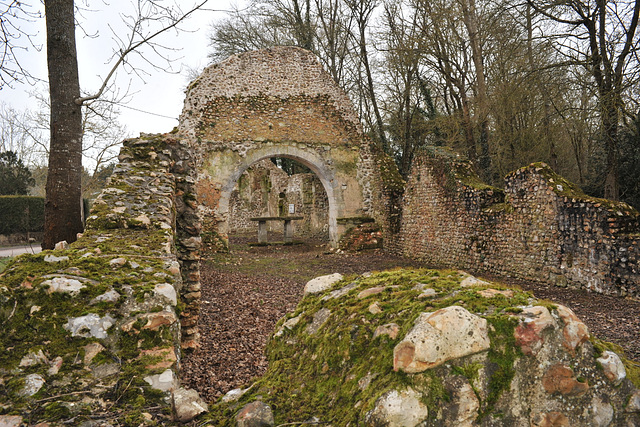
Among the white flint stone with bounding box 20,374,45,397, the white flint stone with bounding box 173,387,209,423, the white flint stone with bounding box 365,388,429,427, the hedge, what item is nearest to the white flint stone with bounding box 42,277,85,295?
the white flint stone with bounding box 20,374,45,397

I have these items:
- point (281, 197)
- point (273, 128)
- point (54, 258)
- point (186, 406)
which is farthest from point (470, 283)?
point (281, 197)

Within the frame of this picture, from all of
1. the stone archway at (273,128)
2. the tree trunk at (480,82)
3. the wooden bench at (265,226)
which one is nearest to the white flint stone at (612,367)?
the stone archway at (273,128)

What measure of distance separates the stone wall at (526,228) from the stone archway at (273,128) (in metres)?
2.80

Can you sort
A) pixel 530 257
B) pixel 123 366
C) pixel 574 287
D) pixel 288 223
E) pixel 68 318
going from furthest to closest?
pixel 288 223
pixel 530 257
pixel 574 287
pixel 68 318
pixel 123 366

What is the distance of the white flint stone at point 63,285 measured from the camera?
78.6 inches

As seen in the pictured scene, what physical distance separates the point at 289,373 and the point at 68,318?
1.04 meters

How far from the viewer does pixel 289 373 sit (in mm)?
1933

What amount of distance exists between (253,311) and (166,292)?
12.4 feet

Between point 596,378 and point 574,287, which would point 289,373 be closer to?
point 596,378

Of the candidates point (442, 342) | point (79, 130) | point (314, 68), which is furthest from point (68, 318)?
point (314, 68)

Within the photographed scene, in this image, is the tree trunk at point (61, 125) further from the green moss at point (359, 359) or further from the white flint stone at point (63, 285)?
the green moss at point (359, 359)

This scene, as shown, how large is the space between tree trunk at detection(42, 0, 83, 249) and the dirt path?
2.29m

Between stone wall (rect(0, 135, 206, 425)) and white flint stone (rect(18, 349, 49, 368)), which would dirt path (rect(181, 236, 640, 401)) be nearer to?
stone wall (rect(0, 135, 206, 425))

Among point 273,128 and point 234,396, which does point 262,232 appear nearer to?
point 273,128
